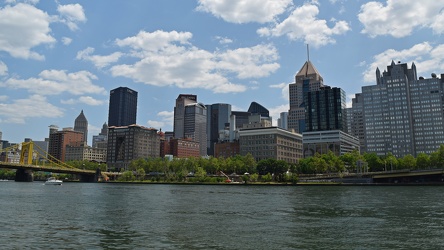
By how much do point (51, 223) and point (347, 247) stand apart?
105 ft

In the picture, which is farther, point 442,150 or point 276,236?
point 442,150

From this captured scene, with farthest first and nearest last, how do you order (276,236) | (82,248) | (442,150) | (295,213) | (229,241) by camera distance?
(442,150) → (295,213) → (276,236) → (229,241) → (82,248)

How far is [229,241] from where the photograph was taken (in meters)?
33.4

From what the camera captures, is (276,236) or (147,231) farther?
(147,231)

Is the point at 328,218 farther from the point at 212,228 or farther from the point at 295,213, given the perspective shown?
the point at 212,228

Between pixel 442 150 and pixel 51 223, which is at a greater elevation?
pixel 442 150

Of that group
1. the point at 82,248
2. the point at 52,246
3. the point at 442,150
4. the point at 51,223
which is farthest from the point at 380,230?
the point at 442,150

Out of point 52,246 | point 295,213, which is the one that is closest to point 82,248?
point 52,246

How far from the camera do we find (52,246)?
31.1m

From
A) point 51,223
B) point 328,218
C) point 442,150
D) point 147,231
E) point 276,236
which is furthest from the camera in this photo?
point 442,150

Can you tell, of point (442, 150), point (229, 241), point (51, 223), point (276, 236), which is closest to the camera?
point (229, 241)

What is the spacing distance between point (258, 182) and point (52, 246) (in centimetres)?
14487

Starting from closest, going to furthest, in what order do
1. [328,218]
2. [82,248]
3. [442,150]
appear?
[82,248] → [328,218] → [442,150]

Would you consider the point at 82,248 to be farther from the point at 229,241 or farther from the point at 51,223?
the point at 51,223
